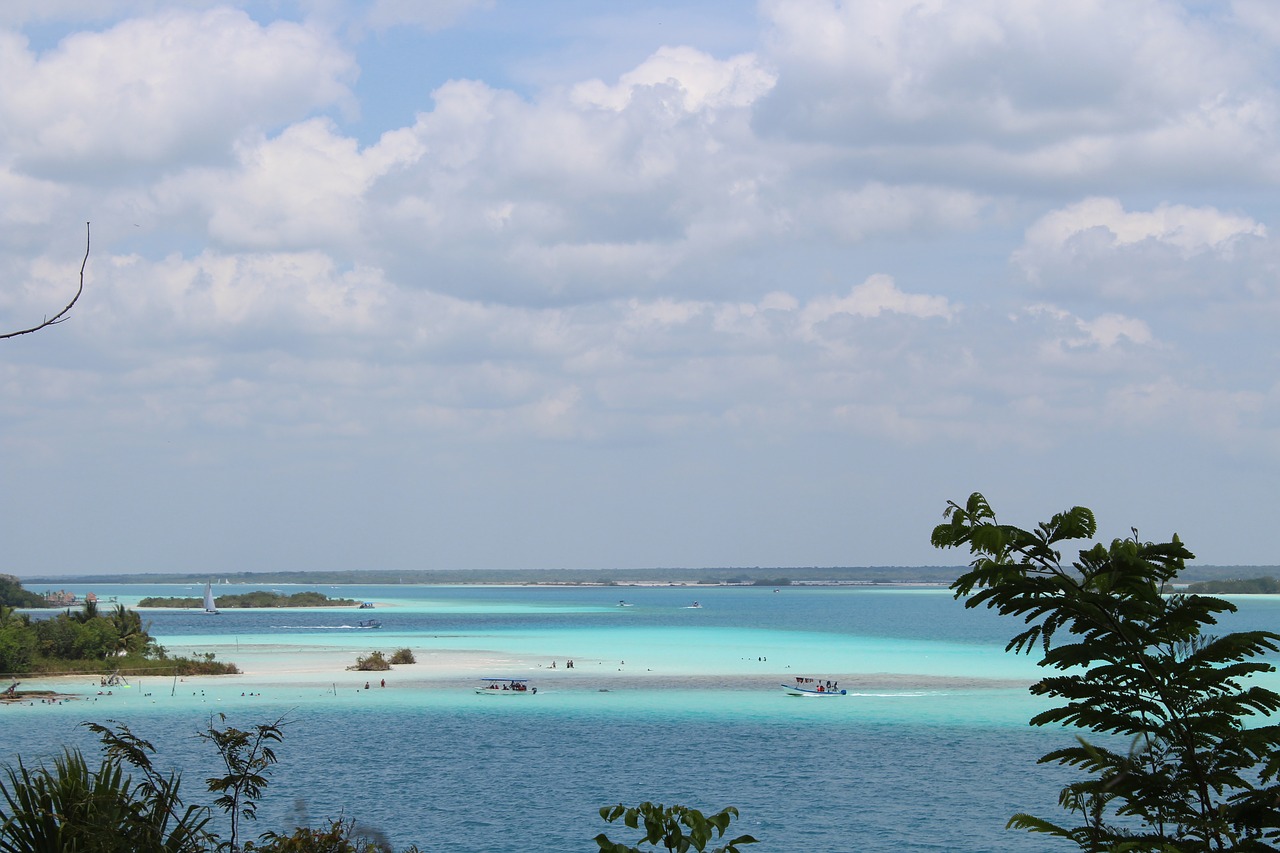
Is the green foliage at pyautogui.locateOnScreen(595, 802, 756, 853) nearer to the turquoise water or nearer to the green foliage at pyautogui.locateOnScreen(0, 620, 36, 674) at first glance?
the turquoise water

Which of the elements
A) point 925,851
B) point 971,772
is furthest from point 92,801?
point 971,772

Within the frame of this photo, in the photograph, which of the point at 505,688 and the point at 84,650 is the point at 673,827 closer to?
the point at 505,688

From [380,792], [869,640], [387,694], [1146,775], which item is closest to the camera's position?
[1146,775]

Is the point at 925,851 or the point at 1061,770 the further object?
the point at 1061,770

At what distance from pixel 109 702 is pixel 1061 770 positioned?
52590mm

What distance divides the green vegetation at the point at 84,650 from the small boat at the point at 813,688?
40421 mm

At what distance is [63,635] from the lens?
91250 mm

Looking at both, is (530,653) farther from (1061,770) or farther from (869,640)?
(1061,770)

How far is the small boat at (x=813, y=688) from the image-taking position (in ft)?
256

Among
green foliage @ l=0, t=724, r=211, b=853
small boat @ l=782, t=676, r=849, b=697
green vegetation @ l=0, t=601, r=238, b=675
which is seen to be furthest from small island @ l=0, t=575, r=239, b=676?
green foliage @ l=0, t=724, r=211, b=853

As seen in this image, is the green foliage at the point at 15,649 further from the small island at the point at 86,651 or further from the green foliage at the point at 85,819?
the green foliage at the point at 85,819

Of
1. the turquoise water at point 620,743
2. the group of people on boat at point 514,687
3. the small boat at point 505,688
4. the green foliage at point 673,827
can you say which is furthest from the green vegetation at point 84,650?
the green foliage at point 673,827

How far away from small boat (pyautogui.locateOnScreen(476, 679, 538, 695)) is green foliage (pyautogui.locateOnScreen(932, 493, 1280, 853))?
73.8m

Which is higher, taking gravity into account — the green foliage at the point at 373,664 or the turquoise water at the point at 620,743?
the turquoise water at the point at 620,743
